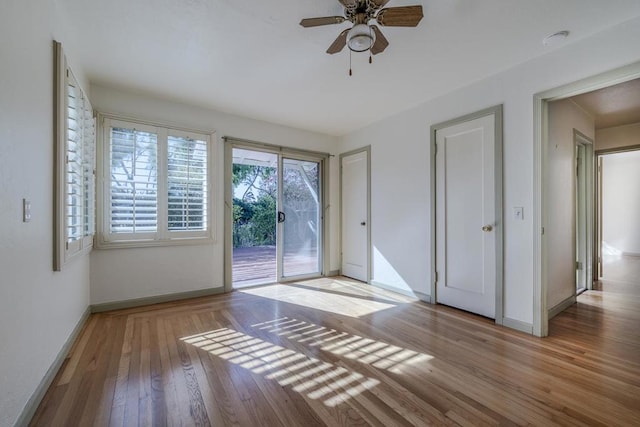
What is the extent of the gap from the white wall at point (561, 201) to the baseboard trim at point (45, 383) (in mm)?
4292

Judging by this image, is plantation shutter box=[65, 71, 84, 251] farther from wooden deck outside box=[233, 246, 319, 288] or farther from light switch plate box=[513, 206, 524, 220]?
light switch plate box=[513, 206, 524, 220]

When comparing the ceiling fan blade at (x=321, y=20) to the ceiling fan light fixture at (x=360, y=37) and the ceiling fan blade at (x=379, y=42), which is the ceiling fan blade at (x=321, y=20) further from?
the ceiling fan blade at (x=379, y=42)

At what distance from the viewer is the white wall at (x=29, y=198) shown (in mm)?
1304

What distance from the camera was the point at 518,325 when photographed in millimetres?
2676

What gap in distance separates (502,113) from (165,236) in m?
4.10

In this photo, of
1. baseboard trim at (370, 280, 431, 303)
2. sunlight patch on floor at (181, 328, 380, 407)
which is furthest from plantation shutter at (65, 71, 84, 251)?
baseboard trim at (370, 280, 431, 303)

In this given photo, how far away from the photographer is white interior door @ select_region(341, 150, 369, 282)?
455cm

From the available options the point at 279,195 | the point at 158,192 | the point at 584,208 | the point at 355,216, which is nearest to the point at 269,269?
the point at 279,195

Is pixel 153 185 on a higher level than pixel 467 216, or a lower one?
higher

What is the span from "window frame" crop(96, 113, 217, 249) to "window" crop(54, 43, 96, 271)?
29cm

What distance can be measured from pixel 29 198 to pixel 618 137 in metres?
6.93

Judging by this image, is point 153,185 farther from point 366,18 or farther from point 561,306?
point 561,306

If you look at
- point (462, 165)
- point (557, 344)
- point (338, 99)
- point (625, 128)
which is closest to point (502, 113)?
point (462, 165)

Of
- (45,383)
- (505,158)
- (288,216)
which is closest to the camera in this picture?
(45,383)
